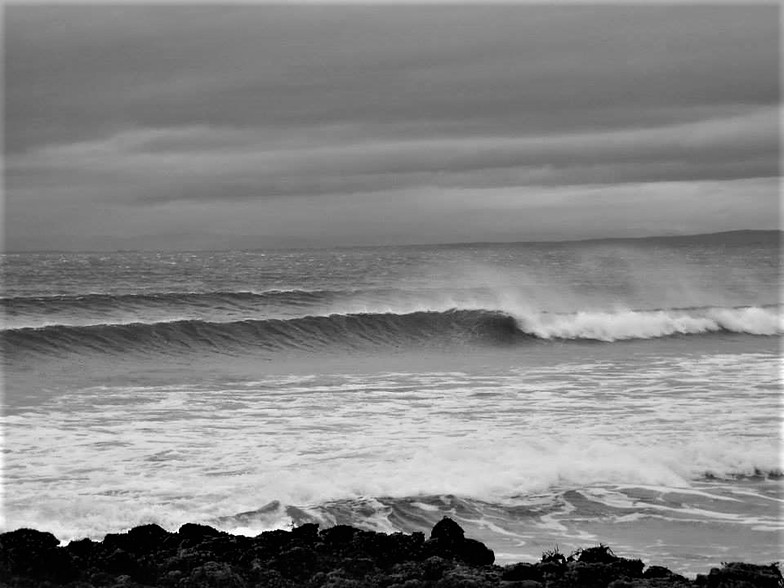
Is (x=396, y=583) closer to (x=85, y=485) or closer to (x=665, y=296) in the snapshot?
(x=85, y=485)

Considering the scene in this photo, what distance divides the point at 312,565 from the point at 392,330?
2030 cm

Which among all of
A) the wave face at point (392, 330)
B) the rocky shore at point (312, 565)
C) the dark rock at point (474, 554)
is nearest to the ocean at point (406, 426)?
the wave face at point (392, 330)

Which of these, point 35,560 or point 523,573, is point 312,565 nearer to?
point 523,573

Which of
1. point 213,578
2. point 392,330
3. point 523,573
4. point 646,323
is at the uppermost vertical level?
point 646,323

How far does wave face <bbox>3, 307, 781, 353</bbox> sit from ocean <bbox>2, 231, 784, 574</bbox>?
9cm

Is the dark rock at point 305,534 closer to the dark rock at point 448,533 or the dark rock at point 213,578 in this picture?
the dark rock at point 213,578

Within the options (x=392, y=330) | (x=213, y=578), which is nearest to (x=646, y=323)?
(x=392, y=330)

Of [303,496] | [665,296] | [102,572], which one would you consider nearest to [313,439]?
[303,496]

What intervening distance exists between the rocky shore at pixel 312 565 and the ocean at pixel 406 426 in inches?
53.2

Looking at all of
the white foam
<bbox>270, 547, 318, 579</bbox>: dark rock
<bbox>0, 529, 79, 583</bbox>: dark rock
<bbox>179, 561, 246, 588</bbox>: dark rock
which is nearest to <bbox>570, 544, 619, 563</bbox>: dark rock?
<bbox>270, 547, 318, 579</bbox>: dark rock

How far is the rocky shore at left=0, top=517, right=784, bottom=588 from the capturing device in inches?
231

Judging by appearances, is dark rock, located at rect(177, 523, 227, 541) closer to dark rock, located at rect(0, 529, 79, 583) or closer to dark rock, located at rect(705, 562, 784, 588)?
dark rock, located at rect(0, 529, 79, 583)

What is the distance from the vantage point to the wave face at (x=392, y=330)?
22562 millimetres

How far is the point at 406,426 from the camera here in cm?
1250
